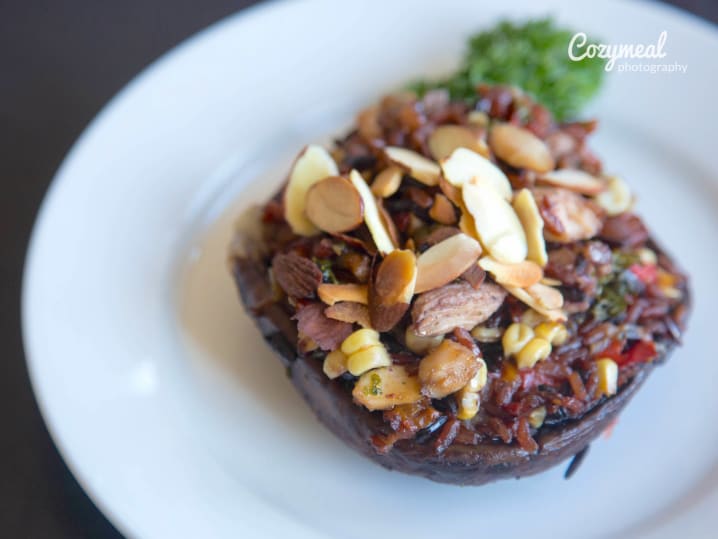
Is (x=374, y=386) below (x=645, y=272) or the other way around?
the other way around

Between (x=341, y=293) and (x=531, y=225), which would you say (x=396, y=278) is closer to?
(x=341, y=293)

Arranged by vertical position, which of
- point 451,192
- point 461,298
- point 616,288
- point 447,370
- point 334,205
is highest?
point 334,205

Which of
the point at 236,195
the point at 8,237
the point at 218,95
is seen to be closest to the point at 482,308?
the point at 236,195

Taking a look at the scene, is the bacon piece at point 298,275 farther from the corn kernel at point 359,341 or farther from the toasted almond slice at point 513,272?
the toasted almond slice at point 513,272

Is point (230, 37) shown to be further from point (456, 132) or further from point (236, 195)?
point (456, 132)

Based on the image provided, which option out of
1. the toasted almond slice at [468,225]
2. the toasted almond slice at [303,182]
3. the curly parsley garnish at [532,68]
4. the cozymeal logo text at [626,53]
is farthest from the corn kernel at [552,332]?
the cozymeal logo text at [626,53]

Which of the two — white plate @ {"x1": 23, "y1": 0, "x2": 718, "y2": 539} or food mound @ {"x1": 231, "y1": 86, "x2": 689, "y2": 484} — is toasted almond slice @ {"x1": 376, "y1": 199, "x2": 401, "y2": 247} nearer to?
food mound @ {"x1": 231, "y1": 86, "x2": 689, "y2": 484}

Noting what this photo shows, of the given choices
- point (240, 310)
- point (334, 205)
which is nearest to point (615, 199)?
point (334, 205)

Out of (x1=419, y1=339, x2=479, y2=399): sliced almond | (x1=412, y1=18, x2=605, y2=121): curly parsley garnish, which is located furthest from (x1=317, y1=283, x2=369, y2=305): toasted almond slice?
(x1=412, y1=18, x2=605, y2=121): curly parsley garnish
